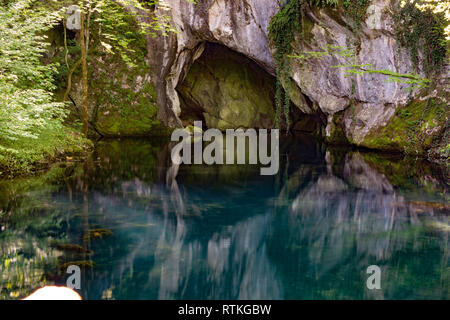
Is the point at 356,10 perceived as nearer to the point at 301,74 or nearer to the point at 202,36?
the point at 301,74

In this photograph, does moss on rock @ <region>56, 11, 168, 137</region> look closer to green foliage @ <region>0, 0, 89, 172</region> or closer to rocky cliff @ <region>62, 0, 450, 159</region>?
rocky cliff @ <region>62, 0, 450, 159</region>

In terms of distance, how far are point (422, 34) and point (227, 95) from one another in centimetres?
1334

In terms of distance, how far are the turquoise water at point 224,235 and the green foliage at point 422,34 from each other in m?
5.75

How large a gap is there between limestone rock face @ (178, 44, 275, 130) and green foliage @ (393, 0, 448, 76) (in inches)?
411

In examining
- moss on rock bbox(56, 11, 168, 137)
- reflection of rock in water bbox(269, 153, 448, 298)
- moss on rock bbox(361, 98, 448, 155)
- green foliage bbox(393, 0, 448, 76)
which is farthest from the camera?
moss on rock bbox(56, 11, 168, 137)

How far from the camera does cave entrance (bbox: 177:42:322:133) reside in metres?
23.4

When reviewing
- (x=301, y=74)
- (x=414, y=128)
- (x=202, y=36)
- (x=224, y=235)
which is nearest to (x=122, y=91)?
(x=202, y=36)

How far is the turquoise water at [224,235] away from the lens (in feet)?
11.3

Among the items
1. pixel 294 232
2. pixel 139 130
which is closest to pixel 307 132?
pixel 139 130

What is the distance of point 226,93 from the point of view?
2392 centimetres

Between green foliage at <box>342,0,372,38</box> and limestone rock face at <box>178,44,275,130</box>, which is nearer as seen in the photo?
green foliage at <box>342,0,372,38</box>

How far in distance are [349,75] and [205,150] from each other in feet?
21.9

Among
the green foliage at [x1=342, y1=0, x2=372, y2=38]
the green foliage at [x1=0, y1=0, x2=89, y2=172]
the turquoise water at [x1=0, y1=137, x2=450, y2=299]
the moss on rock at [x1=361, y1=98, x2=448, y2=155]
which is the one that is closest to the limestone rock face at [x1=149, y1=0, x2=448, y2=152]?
the green foliage at [x1=342, y1=0, x2=372, y2=38]
